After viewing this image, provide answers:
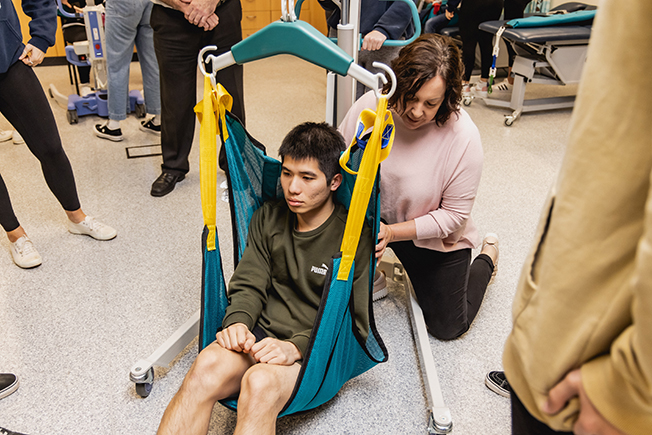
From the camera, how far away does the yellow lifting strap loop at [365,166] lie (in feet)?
3.68

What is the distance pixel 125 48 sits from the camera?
3066mm

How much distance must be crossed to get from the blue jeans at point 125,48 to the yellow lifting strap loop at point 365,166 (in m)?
2.30

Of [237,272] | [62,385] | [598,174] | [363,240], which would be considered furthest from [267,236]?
[598,174]

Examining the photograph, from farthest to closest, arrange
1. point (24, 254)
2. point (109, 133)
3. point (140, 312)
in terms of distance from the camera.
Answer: point (109, 133), point (24, 254), point (140, 312)

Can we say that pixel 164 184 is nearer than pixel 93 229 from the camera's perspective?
No

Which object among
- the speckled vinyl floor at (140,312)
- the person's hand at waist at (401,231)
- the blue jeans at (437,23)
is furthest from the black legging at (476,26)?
the person's hand at waist at (401,231)

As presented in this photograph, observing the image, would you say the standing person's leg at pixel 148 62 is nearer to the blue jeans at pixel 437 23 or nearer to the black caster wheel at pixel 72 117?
the black caster wheel at pixel 72 117

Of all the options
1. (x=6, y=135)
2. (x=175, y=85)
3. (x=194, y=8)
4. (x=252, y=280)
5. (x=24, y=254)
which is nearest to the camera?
(x=252, y=280)

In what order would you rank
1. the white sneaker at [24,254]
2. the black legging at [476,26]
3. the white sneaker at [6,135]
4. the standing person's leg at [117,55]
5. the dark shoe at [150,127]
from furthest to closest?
1. the black legging at [476,26]
2. the dark shoe at [150,127]
3. the white sneaker at [6,135]
4. the standing person's leg at [117,55]
5. the white sneaker at [24,254]

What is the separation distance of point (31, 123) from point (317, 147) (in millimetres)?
1181

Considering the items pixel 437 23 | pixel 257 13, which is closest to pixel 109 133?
pixel 437 23

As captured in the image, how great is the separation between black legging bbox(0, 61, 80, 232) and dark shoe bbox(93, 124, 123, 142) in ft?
4.26

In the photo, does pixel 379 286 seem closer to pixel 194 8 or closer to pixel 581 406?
pixel 581 406

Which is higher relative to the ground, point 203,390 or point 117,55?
point 117,55
